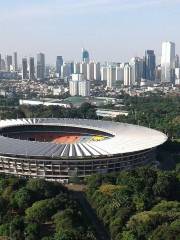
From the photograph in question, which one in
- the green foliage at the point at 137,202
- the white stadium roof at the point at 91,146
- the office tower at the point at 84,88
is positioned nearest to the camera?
the green foliage at the point at 137,202

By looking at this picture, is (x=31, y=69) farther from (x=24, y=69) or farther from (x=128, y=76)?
(x=128, y=76)

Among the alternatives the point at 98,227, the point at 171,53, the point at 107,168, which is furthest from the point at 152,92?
the point at 98,227

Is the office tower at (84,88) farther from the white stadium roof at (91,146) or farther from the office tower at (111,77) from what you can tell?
the white stadium roof at (91,146)

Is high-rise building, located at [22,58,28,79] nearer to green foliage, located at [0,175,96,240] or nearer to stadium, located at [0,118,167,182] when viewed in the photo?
stadium, located at [0,118,167,182]

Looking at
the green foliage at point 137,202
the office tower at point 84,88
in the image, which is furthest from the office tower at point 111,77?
the green foliage at point 137,202

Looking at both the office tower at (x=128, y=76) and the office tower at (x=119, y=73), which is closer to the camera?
the office tower at (x=128, y=76)

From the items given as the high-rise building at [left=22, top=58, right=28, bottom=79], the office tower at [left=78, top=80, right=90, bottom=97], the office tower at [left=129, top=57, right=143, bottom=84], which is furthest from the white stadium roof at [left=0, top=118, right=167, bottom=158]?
the high-rise building at [left=22, top=58, right=28, bottom=79]

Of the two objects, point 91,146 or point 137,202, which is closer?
point 137,202

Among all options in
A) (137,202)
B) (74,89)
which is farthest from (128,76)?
(137,202)

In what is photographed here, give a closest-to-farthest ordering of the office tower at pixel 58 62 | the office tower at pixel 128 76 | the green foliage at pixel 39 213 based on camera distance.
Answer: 1. the green foliage at pixel 39 213
2. the office tower at pixel 128 76
3. the office tower at pixel 58 62
